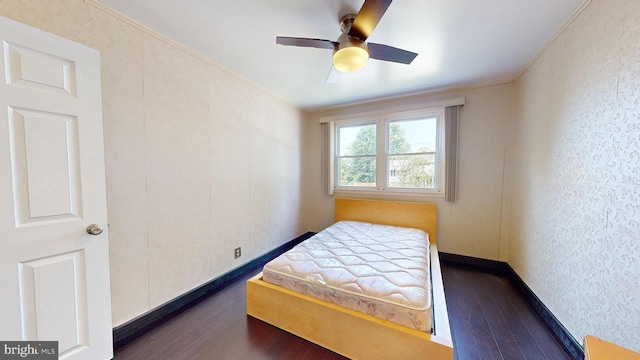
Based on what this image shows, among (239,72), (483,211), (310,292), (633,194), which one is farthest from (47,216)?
(483,211)

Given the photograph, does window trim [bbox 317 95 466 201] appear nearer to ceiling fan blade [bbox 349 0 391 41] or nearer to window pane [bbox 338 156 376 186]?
window pane [bbox 338 156 376 186]

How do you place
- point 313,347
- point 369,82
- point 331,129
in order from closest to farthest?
point 313,347, point 369,82, point 331,129

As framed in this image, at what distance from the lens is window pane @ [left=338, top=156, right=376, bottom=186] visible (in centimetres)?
344

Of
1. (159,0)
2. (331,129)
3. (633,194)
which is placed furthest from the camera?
(331,129)

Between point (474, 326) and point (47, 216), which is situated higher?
Result: point (47, 216)

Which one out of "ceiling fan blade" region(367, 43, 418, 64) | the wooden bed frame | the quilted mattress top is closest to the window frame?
the quilted mattress top

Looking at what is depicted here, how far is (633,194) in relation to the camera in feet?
3.59

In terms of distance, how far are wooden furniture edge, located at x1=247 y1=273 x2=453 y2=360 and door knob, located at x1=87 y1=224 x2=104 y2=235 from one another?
1092 millimetres

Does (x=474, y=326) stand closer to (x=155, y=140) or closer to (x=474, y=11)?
(x=474, y=11)

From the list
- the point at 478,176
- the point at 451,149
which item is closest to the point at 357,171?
the point at 451,149

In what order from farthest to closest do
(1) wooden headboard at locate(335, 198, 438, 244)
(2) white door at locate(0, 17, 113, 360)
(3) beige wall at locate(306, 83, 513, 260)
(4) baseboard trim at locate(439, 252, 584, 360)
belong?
(1) wooden headboard at locate(335, 198, 438, 244) < (3) beige wall at locate(306, 83, 513, 260) < (4) baseboard trim at locate(439, 252, 584, 360) < (2) white door at locate(0, 17, 113, 360)

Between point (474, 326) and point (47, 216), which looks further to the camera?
point (474, 326)

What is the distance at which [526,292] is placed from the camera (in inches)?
81.7

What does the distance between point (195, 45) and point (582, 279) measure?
138 inches
